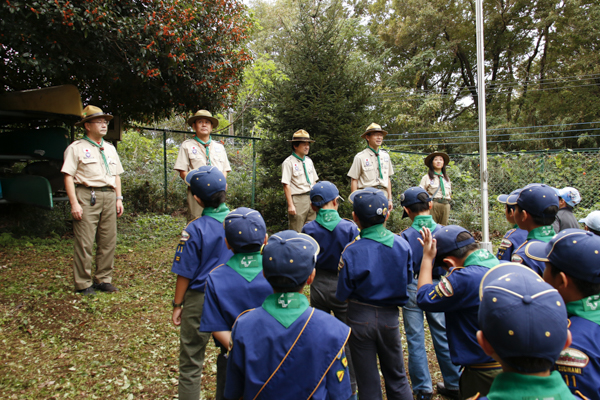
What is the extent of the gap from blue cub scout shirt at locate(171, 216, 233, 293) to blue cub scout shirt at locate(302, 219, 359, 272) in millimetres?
882

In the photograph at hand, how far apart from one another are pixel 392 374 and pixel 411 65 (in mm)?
23741

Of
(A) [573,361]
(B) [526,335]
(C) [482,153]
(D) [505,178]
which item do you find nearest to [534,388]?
(B) [526,335]

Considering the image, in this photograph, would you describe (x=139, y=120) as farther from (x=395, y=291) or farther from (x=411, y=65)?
(x=411, y=65)

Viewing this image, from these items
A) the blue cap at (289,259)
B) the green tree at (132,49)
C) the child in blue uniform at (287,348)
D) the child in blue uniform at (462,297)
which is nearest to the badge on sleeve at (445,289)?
the child in blue uniform at (462,297)

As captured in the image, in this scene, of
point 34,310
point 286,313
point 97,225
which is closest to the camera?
point 286,313

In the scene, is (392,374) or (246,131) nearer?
(392,374)

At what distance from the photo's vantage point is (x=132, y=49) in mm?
5723

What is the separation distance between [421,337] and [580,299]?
62.1 inches

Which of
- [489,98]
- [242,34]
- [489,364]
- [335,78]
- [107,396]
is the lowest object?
[107,396]

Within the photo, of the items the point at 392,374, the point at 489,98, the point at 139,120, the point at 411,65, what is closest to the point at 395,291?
the point at 392,374

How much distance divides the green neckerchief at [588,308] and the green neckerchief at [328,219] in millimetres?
1839

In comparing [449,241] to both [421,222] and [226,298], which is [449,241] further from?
[226,298]

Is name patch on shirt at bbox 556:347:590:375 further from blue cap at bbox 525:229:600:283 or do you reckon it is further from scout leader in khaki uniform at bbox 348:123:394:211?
scout leader in khaki uniform at bbox 348:123:394:211

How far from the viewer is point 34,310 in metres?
4.02
